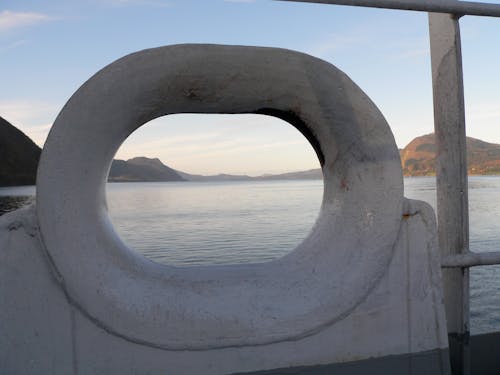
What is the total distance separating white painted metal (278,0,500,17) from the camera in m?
2.46

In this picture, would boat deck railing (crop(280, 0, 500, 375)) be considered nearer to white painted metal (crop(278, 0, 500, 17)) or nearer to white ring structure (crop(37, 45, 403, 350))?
white painted metal (crop(278, 0, 500, 17))

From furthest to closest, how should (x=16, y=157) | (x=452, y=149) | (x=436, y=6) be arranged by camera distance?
(x=16, y=157), (x=452, y=149), (x=436, y=6)

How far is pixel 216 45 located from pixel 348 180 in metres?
1.01

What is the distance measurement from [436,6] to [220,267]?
1.93m

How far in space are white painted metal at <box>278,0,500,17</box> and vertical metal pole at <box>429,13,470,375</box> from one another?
0.09 metres

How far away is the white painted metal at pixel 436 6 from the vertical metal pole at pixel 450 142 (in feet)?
0.29

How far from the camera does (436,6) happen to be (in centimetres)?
259

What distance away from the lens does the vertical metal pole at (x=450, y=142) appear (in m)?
2.70

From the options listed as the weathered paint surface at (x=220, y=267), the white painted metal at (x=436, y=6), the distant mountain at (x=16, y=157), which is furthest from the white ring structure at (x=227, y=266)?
the distant mountain at (x=16, y=157)

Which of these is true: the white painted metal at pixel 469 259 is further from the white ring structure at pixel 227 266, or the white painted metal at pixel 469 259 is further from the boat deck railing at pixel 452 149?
the white ring structure at pixel 227 266

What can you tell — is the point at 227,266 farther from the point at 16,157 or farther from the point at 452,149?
the point at 16,157

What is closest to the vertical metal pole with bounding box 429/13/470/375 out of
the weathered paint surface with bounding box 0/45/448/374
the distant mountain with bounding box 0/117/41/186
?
the weathered paint surface with bounding box 0/45/448/374

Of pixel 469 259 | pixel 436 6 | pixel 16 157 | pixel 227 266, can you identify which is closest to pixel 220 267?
pixel 227 266

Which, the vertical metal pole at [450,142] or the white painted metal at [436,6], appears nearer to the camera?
the white painted metal at [436,6]
